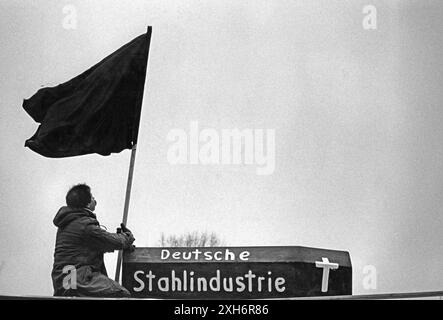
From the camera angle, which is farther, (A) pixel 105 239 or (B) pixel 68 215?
(B) pixel 68 215

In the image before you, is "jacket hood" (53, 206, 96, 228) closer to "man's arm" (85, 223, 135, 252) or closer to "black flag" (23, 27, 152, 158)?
"man's arm" (85, 223, 135, 252)

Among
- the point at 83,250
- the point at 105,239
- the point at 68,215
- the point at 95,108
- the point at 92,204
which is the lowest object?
the point at 83,250

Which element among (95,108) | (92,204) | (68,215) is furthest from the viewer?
(95,108)

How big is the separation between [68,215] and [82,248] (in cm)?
33

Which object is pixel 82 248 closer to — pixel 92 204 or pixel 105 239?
pixel 105 239

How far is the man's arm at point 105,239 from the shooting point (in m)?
8.84

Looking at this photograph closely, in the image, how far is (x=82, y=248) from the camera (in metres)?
8.95

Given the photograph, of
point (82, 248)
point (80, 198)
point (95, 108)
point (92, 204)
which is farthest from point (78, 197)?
point (95, 108)

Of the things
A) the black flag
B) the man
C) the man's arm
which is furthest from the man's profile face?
the black flag

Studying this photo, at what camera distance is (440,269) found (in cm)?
916
